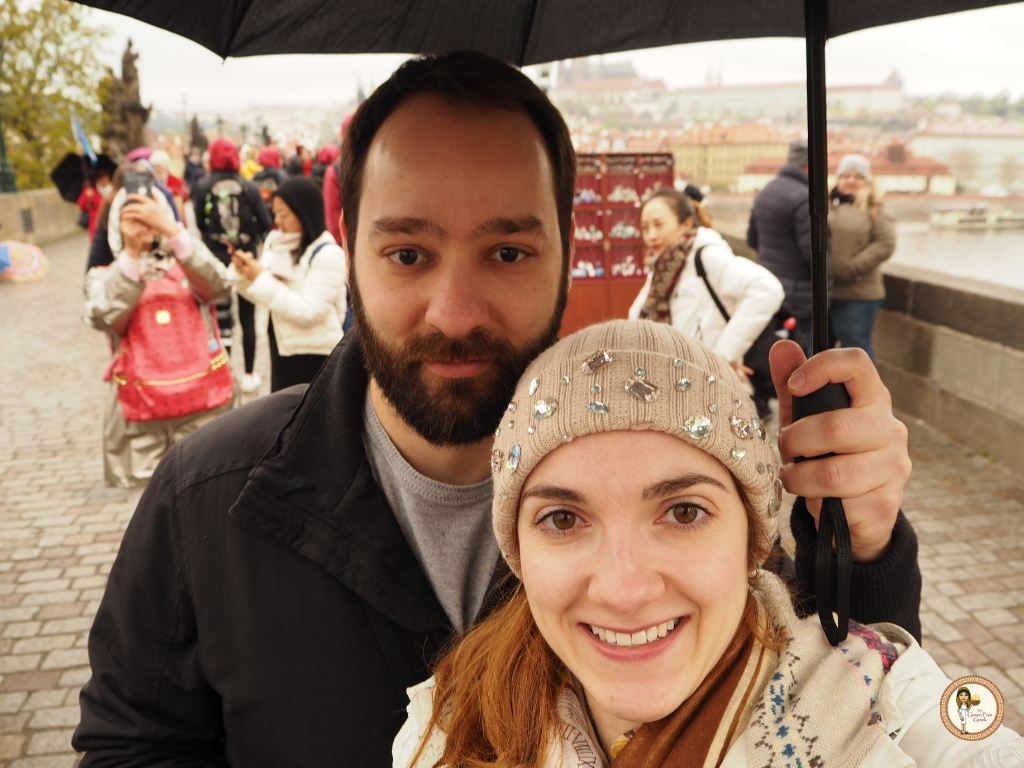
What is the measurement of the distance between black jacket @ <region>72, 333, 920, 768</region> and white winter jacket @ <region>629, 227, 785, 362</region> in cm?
365

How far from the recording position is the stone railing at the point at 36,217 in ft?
60.0

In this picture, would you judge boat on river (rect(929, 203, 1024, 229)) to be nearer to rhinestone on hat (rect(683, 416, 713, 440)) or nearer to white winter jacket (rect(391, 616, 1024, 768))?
white winter jacket (rect(391, 616, 1024, 768))

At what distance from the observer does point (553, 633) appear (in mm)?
1441

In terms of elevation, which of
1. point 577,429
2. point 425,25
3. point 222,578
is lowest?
point 222,578

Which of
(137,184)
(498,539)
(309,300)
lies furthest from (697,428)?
(309,300)

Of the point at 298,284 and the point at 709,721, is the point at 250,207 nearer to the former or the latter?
the point at 298,284

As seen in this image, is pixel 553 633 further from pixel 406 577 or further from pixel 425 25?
pixel 425 25

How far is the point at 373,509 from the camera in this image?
5.98ft

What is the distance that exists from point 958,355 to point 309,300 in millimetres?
5196

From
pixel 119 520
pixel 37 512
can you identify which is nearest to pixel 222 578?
pixel 119 520

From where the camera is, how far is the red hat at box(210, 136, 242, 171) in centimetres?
911

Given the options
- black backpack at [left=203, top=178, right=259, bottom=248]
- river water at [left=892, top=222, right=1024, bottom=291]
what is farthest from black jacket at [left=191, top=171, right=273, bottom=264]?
river water at [left=892, top=222, right=1024, bottom=291]

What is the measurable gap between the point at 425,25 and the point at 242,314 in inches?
283

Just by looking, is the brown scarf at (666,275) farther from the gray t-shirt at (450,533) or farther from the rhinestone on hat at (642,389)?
the rhinestone on hat at (642,389)
